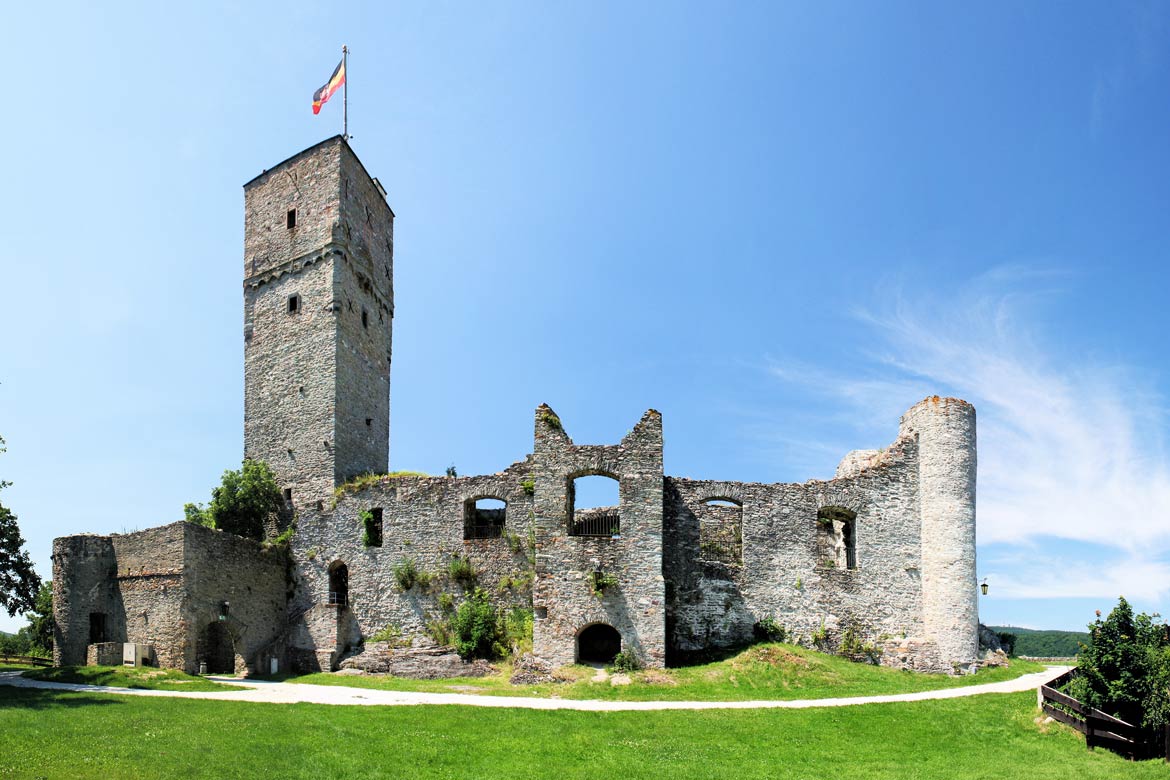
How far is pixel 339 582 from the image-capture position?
31.9 m

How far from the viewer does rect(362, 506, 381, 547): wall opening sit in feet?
101

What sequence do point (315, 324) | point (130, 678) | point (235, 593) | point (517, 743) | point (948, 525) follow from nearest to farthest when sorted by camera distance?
1. point (517, 743)
2. point (130, 678)
3. point (948, 525)
4. point (235, 593)
5. point (315, 324)

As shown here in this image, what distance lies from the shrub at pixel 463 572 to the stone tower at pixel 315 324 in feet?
22.3

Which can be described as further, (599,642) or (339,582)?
(339,582)

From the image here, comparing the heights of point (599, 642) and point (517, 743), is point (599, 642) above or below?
below

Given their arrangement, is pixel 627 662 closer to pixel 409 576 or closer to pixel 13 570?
pixel 409 576

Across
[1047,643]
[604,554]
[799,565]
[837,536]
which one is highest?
[837,536]

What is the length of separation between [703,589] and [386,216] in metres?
23.5

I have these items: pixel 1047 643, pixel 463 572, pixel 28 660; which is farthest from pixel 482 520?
pixel 1047 643

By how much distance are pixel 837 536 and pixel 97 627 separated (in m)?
26.6

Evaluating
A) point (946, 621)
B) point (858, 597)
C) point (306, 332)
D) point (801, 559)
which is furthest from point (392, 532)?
point (946, 621)

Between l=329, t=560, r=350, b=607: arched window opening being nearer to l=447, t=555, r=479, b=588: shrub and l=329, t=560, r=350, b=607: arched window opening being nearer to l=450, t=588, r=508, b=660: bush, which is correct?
l=447, t=555, r=479, b=588: shrub

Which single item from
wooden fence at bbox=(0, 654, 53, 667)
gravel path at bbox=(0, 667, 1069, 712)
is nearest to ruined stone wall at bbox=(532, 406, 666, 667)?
gravel path at bbox=(0, 667, 1069, 712)

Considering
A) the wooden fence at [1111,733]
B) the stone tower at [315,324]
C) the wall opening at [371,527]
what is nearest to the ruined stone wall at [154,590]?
the stone tower at [315,324]
